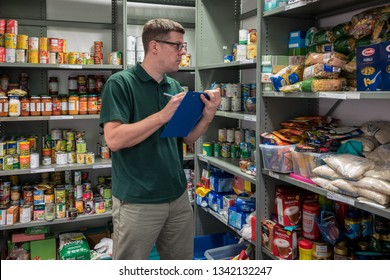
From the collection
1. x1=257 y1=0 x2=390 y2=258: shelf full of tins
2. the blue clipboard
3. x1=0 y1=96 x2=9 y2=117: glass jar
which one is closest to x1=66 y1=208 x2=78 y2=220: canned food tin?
x1=0 y1=96 x2=9 y2=117: glass jar

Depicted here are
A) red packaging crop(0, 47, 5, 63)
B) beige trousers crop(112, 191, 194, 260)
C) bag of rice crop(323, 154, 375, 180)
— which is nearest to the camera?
bag of rice crop(323, 154, 375, 180)

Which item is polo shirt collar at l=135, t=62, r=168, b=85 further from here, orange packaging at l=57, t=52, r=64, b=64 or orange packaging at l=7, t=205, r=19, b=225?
orange packaging at l=7, t=205, r=19, b=225

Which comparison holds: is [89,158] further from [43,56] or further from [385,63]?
Answer: [385,63]

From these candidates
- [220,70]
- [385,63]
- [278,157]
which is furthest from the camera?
[220,70]

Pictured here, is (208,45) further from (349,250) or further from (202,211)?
(349,250)

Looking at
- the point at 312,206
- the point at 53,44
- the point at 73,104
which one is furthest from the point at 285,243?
the point at 53,44

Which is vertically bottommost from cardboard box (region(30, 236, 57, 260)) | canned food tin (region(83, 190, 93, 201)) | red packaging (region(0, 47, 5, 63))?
cardboard box (region(30, 236, 57, 260))

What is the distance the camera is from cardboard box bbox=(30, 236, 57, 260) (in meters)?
3.69

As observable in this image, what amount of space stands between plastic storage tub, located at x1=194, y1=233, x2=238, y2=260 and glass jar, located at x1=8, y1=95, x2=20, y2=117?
1992 millimetres

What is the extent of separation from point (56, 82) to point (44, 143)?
23.6 inches

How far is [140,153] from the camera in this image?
2232mm

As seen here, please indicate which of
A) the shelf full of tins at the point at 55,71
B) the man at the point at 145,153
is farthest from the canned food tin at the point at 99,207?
the man at the point at 145,153

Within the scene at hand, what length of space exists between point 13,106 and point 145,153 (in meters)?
1.79
